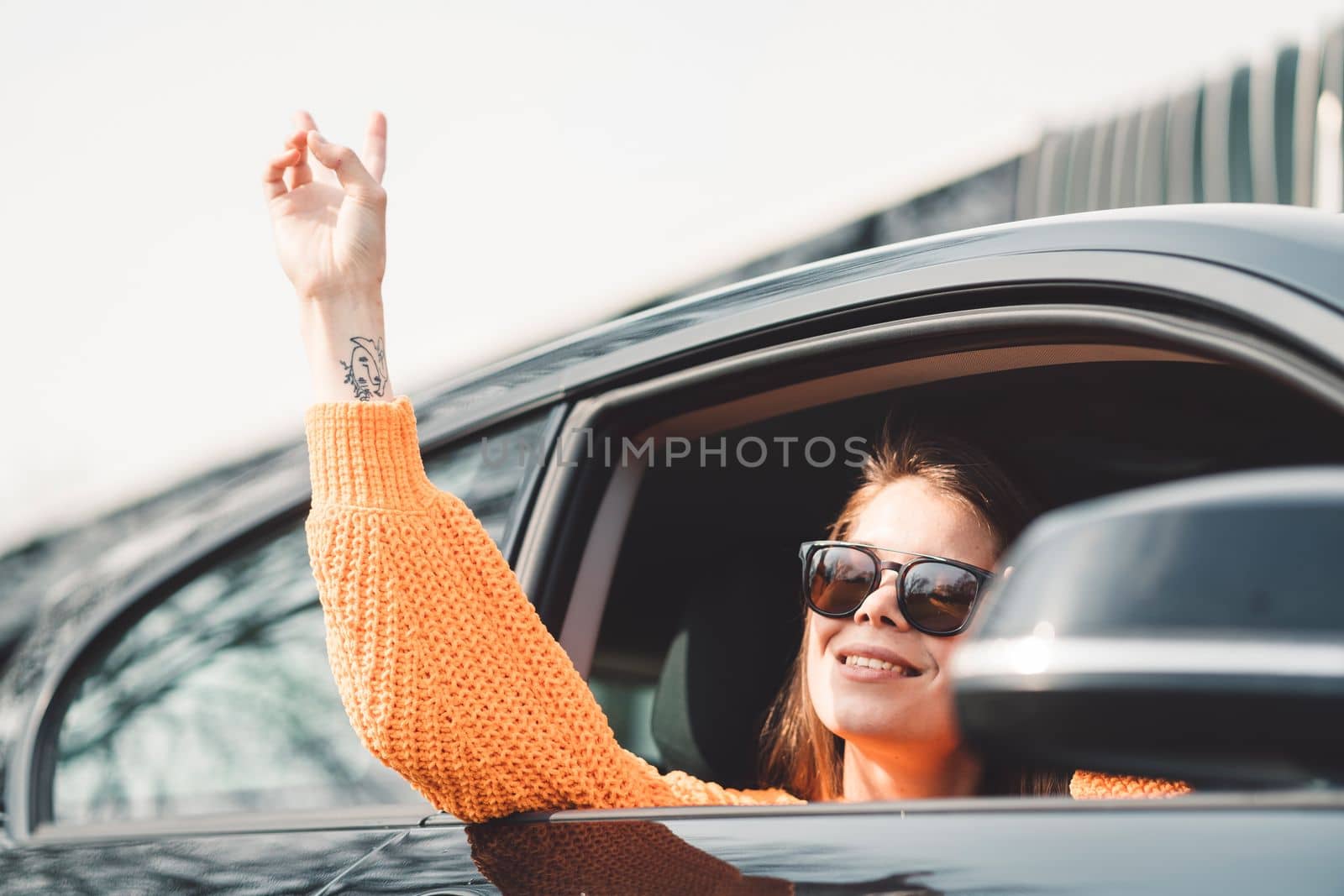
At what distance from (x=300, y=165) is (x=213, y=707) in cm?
93

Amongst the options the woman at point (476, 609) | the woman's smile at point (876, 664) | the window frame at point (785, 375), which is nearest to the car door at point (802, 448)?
the window frame at point (785, 375)

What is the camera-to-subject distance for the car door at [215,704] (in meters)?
1.86

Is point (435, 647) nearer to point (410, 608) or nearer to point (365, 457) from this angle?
point (410, 608)

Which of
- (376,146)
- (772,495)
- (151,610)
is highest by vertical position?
(376,146)

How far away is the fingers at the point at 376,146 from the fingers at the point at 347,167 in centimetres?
6

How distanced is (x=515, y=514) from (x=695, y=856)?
2.26 ft

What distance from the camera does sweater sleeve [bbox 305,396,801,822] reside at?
58.5 inches

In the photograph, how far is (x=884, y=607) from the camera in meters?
1.76

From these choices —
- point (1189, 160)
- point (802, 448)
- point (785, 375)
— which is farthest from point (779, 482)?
point (1189, 160)

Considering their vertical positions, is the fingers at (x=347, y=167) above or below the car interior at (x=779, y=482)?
above

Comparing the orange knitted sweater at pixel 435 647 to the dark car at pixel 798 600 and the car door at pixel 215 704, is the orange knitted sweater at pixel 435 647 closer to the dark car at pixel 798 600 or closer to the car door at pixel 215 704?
the dark car at pixel 798 600

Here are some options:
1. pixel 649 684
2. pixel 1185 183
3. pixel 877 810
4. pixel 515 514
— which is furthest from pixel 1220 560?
pixel 1185 183

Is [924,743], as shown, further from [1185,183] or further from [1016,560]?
[1185,183]

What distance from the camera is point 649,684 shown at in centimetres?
224
